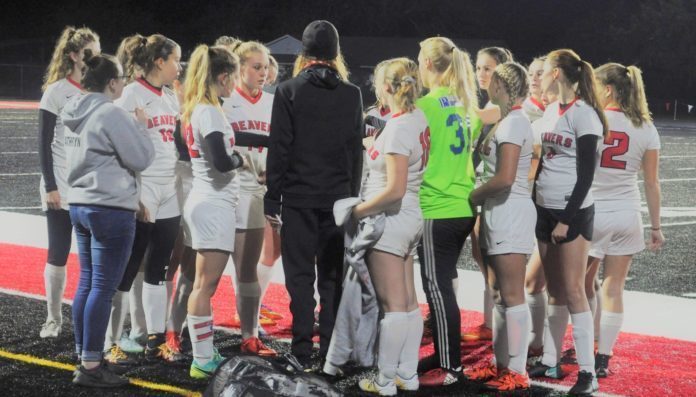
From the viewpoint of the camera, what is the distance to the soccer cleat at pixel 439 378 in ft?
18.2

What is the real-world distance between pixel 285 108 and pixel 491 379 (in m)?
1.93

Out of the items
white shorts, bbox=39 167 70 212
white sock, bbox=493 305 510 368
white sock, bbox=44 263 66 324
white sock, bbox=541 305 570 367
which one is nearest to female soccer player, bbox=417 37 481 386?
white sock, bbox=493 305 510 368

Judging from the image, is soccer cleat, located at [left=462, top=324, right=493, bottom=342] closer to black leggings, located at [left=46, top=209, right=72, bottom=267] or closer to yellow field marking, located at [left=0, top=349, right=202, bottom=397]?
yellow field marking, located at [left=0, top=349, right=202, bottom=397]

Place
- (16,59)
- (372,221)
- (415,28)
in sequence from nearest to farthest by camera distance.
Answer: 1. (372,221)
2. (16,59)
3. (415,28)

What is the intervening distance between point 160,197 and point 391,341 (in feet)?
5.66

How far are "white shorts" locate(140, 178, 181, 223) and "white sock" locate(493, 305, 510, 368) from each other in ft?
6.78

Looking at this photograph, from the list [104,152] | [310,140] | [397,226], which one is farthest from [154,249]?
[397,226]

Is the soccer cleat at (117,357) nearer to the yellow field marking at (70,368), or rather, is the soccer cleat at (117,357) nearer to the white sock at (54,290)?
the yellow field marking at (70,368)

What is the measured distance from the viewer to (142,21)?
58.5m

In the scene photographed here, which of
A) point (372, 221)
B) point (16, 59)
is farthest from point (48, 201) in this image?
point (16, 59)

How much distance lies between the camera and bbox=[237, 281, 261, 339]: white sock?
20.3 feet

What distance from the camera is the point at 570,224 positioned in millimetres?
5402

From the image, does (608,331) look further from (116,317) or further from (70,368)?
(70,368)

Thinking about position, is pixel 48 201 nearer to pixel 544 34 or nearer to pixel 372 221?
pixel 372 221
